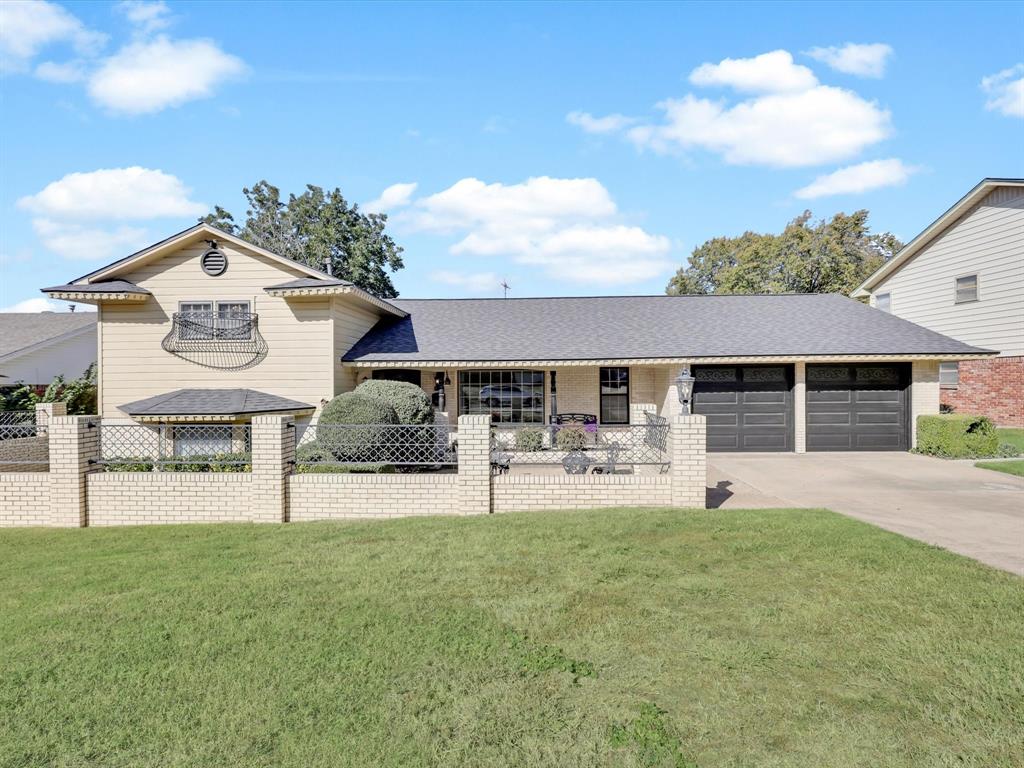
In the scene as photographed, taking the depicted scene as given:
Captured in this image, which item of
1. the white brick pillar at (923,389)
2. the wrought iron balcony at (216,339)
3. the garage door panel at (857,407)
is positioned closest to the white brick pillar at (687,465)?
the garage door panel at (857,407)

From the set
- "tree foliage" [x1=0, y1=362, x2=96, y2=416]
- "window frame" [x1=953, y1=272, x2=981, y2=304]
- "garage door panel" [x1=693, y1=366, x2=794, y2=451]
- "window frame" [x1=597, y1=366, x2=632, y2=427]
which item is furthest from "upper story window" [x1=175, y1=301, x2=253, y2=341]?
"window frame" [x1=953, y1=272, x2=981, y2=304]

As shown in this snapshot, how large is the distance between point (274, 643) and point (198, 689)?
2.13ft

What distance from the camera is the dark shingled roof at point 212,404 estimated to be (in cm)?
1330

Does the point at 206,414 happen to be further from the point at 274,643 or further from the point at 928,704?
the point at 928,704

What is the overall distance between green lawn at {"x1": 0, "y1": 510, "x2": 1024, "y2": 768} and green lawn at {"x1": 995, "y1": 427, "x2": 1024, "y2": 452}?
12.6m

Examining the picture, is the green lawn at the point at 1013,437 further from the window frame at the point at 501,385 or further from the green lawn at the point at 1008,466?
the window frame at the point at 501,385

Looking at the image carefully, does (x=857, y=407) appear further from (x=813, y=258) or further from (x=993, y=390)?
(x=813, y=258)

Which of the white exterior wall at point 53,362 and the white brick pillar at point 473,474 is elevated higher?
the white exterior wall at point 53,362

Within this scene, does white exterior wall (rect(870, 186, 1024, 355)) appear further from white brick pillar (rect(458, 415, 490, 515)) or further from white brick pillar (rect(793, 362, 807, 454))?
white brick pillar (rect(458, 415, 490, 515))

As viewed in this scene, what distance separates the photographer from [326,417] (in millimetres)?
11688

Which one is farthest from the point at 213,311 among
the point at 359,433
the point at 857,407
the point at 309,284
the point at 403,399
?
the point at 857,407

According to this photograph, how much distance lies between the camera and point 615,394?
55.9ft

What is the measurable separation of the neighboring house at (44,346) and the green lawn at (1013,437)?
3368 centimetres

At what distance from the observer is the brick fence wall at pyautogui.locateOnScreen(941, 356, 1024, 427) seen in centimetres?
1792
